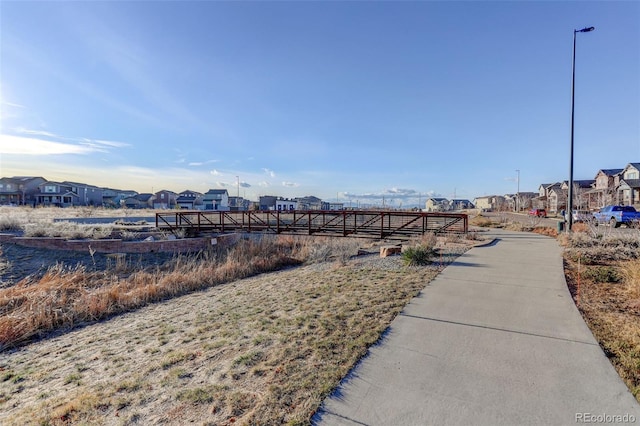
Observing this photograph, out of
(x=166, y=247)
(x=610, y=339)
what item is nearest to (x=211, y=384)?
(x=610, y=339)

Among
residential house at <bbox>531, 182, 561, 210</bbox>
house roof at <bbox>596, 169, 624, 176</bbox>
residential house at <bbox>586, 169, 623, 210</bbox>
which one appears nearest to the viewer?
residential house at <bbox>586, 169, 623, 210</bbox>

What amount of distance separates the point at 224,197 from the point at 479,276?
80038mm

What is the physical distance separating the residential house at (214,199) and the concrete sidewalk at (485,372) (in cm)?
7525

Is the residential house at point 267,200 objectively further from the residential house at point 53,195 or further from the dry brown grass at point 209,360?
the dry brown grass at point 209,360

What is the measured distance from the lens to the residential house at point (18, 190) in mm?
61188

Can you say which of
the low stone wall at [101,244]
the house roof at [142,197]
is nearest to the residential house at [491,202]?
the low stone wall at [101,244]

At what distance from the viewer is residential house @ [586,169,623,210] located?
39144mm

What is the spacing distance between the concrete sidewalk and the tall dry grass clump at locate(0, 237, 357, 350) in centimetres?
699

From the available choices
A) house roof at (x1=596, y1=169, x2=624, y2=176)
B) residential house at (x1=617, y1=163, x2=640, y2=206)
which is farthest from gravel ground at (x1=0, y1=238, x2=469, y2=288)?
house roof at (x1=596, y1=169, x2=624, y2=176)

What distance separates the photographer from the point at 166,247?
15.0m

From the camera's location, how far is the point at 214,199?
7869 centimetres

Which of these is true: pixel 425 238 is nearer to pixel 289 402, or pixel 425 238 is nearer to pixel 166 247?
pixel 289 402

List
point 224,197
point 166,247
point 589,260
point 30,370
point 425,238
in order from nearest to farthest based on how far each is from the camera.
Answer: point 30,370 < point 589,260 < point 425,238 < point 166,247 < point 224,197

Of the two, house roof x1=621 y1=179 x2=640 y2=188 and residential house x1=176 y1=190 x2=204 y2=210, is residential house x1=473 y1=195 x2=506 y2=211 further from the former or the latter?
residential house x1=176 y1=190 x2=204 y2=210
